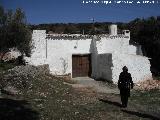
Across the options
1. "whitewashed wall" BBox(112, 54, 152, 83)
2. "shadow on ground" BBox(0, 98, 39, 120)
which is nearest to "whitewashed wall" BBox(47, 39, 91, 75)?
"whitewashed wall" BBox(112, 54, 152, 83)

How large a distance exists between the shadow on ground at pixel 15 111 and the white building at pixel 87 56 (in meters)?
13.9

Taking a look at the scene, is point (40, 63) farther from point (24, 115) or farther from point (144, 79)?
point (24, 115)

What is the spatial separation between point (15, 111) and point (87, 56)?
18.8 metres

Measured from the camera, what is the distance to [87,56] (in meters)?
32.6

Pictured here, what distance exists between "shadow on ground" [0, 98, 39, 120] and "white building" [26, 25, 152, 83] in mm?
13900

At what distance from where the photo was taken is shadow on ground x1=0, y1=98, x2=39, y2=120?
13352mm

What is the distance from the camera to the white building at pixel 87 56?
29188 millimetres

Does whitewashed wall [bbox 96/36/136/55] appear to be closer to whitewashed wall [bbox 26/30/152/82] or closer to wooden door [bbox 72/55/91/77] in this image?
whitewashed wall [bbox 26/30/152/82]

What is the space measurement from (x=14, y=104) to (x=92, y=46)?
1774cm

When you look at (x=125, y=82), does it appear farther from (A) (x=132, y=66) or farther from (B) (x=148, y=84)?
(A) (x=132, y=66)

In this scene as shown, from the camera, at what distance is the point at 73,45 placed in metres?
31.7

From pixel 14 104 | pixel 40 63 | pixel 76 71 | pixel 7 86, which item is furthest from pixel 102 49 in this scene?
pixel 14 104

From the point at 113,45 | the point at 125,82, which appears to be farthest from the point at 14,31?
the point at 125,82

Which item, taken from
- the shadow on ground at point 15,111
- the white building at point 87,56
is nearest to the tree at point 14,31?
the white building at point 87,56
